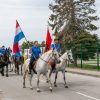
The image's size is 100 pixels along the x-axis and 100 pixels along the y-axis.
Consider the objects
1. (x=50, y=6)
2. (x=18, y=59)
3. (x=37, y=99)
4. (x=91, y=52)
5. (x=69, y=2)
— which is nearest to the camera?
(x=37, y=99)

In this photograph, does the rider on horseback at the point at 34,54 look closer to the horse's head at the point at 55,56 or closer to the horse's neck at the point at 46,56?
the horse's neck at the point at 46,56

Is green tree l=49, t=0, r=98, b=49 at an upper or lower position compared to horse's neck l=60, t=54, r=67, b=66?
upper

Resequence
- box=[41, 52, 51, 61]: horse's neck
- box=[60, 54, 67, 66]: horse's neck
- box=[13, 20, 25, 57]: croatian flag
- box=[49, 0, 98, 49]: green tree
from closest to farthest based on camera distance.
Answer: box=[41, 52, 51, 61]: horse's neck → box=[60, 54, 67, 66]: horse's neck → box=[13, 20, 25, 57]: croatian flag → box=[49, 0, 98, 49]: green tree

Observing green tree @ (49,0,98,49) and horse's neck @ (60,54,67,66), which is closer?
horse's neck @ (60,54,67,66)

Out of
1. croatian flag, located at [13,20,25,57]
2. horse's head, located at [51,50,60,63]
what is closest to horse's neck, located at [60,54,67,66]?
horse's head, located at [51,50,60,63]

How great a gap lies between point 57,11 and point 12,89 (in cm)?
3280

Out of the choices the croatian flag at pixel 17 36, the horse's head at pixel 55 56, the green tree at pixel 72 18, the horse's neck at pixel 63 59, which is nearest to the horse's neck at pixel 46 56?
the horse's head at pixel 55 56

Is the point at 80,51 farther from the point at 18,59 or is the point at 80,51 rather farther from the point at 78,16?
the point at 78,16

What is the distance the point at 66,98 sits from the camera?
14617 millimetres

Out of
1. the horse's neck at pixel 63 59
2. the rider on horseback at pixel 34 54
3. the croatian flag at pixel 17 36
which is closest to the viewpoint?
the rider on horseback at pixel 34 54

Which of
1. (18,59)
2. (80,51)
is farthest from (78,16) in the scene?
(18,59)

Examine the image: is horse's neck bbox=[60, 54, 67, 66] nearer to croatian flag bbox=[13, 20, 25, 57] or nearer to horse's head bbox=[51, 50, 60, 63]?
horse's head bbox=[51, 50, 60, 63]

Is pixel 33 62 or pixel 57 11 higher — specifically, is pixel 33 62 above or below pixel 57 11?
below

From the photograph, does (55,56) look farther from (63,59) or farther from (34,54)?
(63,59)
